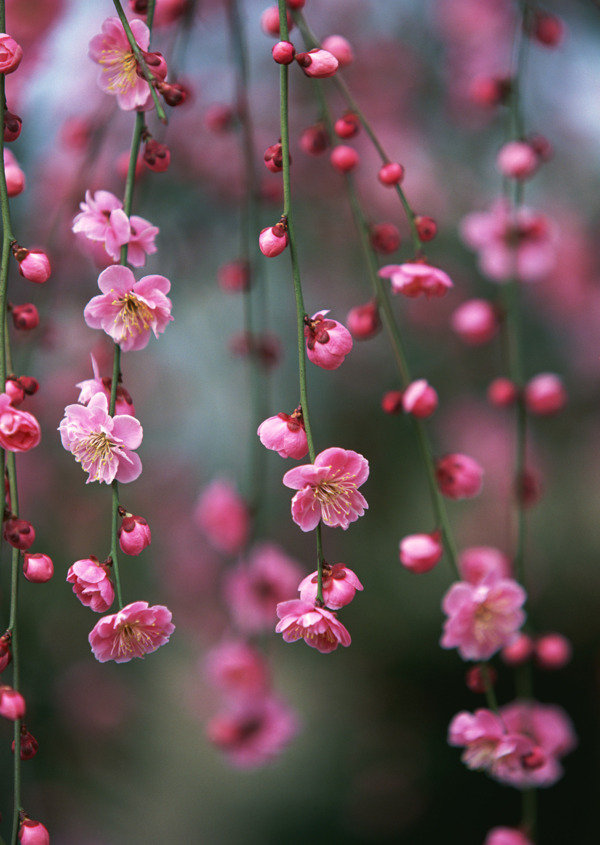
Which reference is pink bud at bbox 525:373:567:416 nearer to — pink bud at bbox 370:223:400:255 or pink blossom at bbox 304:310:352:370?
pink bud at bbox 370:223:400:255

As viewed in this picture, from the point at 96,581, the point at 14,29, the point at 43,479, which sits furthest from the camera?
the point at 43,479

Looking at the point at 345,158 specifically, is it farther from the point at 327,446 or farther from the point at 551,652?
the point at 327,446

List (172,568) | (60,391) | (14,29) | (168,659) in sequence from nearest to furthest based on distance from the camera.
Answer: (14,29) < (60,391) < (172,568) < (168,659)

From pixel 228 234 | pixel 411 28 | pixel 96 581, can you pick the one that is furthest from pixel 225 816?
pixel 411 28

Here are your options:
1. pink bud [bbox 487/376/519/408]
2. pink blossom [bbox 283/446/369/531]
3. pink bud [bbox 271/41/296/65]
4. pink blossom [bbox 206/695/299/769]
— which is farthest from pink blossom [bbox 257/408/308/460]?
pink blossom [bbox 206/695/299/769]

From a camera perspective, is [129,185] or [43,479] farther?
[43,479]

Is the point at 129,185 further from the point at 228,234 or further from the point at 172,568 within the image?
the point at 172,568

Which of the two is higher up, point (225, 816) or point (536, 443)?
point (536, 443)
